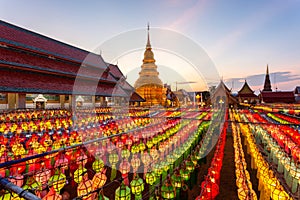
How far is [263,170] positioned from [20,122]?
28.9ft

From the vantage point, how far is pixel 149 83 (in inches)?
1347

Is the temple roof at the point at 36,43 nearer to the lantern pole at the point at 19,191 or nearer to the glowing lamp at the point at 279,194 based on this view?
the lantern pole at the point at 19,191

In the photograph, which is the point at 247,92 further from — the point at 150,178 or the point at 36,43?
the point at 150,178

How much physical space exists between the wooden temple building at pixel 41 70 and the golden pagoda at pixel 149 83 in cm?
1105

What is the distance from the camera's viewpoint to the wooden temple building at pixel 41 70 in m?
12.7

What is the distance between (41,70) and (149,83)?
21.5 m

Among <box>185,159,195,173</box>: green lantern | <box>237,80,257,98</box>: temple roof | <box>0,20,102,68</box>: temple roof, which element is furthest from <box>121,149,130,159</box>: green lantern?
<box>237,80,257,98</box>: temple roof

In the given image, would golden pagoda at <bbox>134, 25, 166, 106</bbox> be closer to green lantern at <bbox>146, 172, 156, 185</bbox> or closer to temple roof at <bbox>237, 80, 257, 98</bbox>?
temple roof at <bbox>237, 80, 257, 98</bbox>

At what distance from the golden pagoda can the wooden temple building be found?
11.1 m

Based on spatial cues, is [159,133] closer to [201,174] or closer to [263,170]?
[201,174]

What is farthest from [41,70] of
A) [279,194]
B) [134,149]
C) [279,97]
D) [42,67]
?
[279,97]

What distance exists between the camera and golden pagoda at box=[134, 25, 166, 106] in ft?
108

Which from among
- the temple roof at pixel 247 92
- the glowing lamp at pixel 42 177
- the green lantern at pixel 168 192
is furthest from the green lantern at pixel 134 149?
the temple roof at pixel 247 92

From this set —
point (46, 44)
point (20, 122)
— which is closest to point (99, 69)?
point (46, 44)
